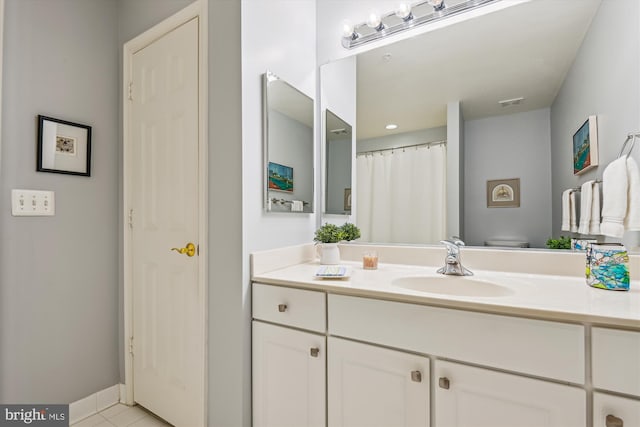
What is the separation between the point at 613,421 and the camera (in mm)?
770

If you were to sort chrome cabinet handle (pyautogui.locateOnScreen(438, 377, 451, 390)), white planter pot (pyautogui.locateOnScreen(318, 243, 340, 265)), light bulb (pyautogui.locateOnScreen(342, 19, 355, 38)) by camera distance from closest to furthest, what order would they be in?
chrome cabinet handle (pyautogui.locateOnScreen(438, 377, 451, 390))
white planter pot (pyautogui.locateOnScreen(318, 243, 340, 265))
light bulb (pyautogui.locateOnScreen(342, 19, 355, 38))

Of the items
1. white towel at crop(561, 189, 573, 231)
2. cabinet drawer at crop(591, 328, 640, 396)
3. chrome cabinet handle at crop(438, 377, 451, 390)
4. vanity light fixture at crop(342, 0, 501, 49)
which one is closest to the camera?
cabinet drawer at crop(591, 328, 640, 396)

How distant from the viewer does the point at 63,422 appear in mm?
1617

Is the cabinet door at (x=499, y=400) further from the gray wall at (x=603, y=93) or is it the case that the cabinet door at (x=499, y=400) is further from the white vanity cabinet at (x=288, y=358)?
the gray wall at (x=603, y=93)

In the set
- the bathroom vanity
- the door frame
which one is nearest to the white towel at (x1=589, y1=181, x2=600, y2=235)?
the bathroom vanity

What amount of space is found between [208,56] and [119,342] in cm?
172

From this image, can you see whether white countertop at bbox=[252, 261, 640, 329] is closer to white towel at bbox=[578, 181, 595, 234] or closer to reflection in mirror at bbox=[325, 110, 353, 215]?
white towel at bbox=[578, 181, 595, 234]

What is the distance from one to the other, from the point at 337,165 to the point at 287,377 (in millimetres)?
1140

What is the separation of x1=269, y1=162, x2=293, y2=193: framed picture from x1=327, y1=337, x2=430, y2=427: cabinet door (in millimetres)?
746

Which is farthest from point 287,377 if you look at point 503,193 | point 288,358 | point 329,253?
point 503,193

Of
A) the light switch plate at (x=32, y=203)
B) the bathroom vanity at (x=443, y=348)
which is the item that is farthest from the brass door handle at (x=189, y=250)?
the light switch plate at (x=32, y=203)

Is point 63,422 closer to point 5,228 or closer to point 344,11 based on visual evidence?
point 5,228

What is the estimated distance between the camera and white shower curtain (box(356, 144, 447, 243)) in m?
1.59

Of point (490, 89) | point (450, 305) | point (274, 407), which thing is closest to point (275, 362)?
point (274, 407)
